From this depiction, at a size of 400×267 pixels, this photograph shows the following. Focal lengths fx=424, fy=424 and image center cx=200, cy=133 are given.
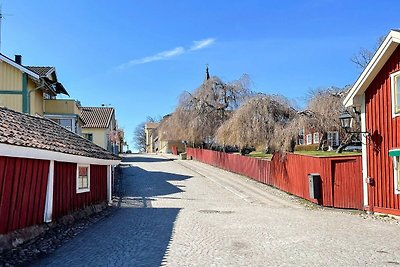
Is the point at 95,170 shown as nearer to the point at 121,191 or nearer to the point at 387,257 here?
the point at 121,191

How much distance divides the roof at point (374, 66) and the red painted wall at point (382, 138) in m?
0.14

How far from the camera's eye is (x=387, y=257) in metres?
7.63

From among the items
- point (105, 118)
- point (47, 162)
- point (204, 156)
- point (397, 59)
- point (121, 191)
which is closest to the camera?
point (47, 162)

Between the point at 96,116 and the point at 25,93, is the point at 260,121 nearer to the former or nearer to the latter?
the point at 25,93

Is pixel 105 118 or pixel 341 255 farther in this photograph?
pixel 105 118

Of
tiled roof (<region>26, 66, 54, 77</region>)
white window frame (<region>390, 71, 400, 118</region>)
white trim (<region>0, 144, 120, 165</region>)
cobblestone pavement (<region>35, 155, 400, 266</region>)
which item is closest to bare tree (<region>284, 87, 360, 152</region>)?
cobblestone pavement (<region>35, 155, 400, 266</region>)

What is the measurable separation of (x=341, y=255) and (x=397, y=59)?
7530 mm

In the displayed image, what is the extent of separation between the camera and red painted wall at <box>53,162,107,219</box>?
1105 centimetres

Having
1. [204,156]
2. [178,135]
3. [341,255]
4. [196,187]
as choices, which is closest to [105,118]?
[178,135]

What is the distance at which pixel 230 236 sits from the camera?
387 inches

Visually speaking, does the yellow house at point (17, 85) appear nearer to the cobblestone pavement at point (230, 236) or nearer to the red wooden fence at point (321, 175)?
the cobblestone pavement at point (230, 236)

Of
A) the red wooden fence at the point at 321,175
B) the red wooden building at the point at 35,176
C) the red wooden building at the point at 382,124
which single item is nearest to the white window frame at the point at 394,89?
the red wooden building at the point at 382,124

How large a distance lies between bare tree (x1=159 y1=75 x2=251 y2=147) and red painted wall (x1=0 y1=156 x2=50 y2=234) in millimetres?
29834

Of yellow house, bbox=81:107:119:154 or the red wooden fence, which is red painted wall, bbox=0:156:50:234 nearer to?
the red wooden fence
